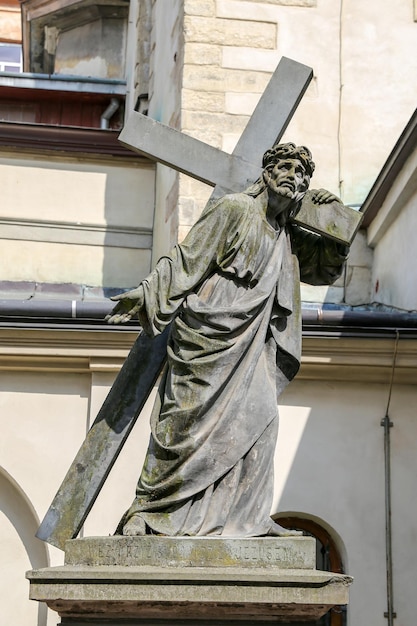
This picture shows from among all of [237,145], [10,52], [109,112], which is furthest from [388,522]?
[10,52]

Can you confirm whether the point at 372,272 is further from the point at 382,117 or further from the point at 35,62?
the point at 35,62

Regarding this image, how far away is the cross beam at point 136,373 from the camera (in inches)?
221

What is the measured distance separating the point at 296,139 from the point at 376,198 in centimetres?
94

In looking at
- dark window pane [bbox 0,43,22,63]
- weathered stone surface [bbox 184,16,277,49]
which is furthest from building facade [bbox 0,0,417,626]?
dark window pane [bbox 0,43,22,63]

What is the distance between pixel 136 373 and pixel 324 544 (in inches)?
187

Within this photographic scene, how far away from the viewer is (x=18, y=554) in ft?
33.2

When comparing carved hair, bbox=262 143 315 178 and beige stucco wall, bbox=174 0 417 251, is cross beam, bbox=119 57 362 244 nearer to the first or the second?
carved hair, bbox=262 143 315 178

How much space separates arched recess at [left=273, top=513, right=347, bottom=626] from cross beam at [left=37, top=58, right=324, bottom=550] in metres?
4.43

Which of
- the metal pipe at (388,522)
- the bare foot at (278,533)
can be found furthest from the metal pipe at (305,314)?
the bare foot at (278,533)

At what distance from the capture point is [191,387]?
17.4 ft

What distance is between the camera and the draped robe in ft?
17.0

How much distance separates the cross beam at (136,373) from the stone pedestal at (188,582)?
49cm

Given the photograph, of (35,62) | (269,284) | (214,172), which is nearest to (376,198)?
(214,172)

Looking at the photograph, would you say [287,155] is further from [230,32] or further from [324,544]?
[230,32]
